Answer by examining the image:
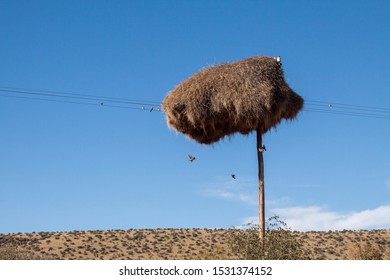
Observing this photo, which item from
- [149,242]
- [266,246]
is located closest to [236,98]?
[266,246]

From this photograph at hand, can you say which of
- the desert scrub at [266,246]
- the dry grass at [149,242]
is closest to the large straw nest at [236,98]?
the desert scrub at [266,246]

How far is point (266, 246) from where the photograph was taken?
53.5 feet

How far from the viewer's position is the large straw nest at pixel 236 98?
653 inches

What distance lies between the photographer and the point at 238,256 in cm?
1625

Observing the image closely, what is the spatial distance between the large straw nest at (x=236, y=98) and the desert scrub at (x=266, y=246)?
282 centimetres

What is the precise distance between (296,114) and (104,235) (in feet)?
83.3

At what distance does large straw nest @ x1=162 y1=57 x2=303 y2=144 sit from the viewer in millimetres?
16578

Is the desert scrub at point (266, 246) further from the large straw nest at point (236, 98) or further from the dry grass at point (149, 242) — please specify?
the dry grass at point (149, 242)

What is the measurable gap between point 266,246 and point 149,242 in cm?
2308

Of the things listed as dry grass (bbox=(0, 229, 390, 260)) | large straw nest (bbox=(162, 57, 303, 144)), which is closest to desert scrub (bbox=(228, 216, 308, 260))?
large straw nest (bbox=(162, 57, 303, 144))

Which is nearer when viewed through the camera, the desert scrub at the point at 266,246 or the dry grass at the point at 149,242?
the desert scrub at the point at 266,246

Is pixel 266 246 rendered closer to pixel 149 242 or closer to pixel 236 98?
pixel 236 98

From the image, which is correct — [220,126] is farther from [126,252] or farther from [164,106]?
[126,252]
